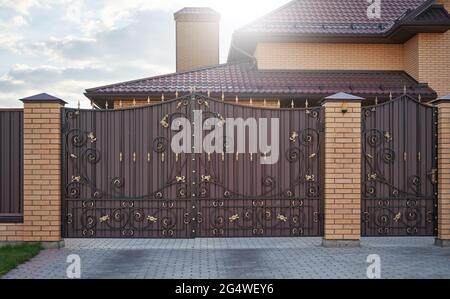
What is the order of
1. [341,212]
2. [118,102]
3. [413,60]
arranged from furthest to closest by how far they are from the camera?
[413,60] → [118,102] → [341,212]

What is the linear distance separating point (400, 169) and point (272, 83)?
6.01 m

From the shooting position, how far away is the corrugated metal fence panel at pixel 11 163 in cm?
788

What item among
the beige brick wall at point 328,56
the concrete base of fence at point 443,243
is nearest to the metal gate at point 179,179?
the concrete base of fence at point 443,243

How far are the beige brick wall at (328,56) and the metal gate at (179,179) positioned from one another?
23.7 ft

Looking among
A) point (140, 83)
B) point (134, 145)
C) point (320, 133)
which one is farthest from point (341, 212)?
point (140, 83)

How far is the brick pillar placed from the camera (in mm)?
7891

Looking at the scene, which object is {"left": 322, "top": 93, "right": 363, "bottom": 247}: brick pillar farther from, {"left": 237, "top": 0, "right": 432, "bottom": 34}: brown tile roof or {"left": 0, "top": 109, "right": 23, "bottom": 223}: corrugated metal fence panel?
{"left": 237, "top": 0, "right": 432, "bottom": 34}: brown tile roof

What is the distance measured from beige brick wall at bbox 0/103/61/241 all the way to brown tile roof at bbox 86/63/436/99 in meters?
5.51

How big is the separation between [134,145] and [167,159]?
0.52m

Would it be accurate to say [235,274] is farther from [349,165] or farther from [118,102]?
[118,102]

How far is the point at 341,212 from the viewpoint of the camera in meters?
7.91

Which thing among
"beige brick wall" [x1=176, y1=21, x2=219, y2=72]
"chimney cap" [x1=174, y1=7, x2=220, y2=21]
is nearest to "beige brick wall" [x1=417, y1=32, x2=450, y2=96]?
"beige brick wall" [x1=176, y1=21, x2=219, y2=72]

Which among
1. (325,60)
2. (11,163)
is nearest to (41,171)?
(11,163)

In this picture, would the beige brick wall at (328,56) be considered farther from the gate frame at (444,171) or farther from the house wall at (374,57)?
the gate frame at (444,171)
